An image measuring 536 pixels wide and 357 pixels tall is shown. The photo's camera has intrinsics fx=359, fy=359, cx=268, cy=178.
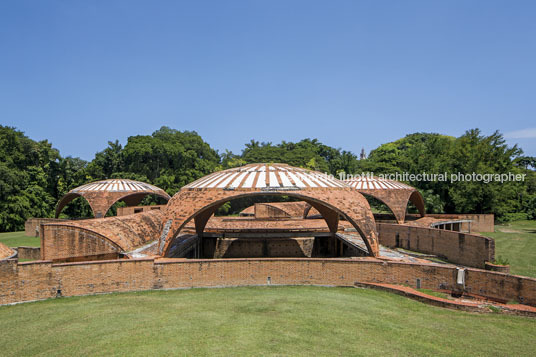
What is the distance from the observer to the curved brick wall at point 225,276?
10023mm

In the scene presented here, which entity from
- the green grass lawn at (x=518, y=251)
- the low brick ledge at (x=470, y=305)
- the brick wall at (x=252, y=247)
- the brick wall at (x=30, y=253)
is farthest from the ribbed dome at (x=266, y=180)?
the brick wall at (x=30, y=253)

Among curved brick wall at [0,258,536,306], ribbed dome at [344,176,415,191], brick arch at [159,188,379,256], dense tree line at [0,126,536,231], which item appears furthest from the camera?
dense tree line at [0,126,536,231]

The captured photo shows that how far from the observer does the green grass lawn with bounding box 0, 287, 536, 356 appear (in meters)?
6.28

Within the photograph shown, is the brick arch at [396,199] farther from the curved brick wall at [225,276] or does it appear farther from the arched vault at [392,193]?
the curved brick wall at [225,276]

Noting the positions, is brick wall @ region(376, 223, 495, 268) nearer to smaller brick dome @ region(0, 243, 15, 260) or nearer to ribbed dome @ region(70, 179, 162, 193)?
smaller brick dome @ region(0, 243, 15, 260)

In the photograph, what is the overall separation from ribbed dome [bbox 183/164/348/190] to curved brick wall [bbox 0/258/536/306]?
3.77 meters

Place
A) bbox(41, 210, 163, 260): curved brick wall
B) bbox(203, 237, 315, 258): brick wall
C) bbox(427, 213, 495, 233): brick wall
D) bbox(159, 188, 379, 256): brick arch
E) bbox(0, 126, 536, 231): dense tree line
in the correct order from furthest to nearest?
bbox(0, 126, 536, 231): dense tree line
bbox(427, 213, 495, 233): brick wall
bbox(203, 237, 315, 258): brick wall
bbox(41, 210, 163, 260): curved brick wall
bbox(159, 188, 379, 256): brick arch

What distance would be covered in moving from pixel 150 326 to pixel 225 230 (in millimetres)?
12575

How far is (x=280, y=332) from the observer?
6891 mm

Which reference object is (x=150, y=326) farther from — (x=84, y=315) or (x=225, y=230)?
(x=225, y=230)

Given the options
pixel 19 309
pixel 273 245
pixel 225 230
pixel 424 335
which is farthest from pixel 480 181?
pixel 19 309

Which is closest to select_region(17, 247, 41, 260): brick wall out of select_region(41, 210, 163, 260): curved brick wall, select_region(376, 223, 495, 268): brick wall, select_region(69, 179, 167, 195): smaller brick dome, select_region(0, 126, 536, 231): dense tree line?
select_region(41, 210, 163, 260): curved brick wall

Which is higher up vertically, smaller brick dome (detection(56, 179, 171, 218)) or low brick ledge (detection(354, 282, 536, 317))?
smaller brick dome (detection(56, 179, 171, 218))

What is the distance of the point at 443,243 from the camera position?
18.0 meters
